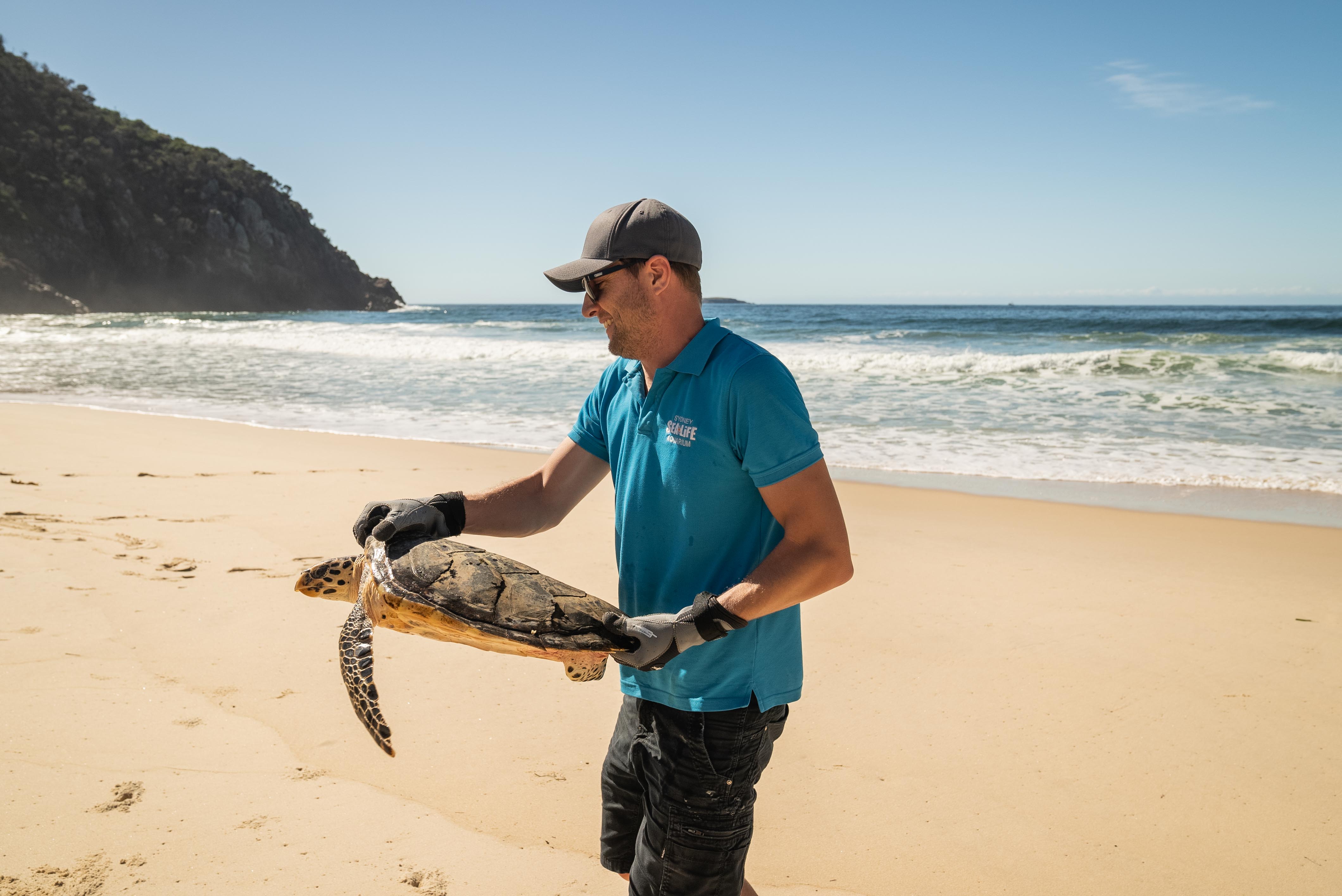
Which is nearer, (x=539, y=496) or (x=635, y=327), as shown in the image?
(x=635, y=327)

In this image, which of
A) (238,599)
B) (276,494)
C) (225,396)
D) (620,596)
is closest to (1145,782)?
(620,596)

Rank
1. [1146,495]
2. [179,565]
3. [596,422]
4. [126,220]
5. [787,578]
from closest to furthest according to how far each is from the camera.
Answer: [787,578]
[596,422]
[179,565]
[1146,495]
[126,220]

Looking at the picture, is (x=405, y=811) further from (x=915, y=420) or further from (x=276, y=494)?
(x=915, y=420)

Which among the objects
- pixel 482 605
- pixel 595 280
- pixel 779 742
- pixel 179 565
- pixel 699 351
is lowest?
pixel 779 742

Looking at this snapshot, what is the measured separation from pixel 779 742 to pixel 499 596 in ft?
5.61

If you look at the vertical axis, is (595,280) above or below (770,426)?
above

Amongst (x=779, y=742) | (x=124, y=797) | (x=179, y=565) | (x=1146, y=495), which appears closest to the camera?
(x=124, y=797)

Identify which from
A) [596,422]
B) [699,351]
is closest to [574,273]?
[699,351]

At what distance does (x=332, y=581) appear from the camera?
7.50 feet

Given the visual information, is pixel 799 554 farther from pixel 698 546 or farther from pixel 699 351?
pixel 699 351

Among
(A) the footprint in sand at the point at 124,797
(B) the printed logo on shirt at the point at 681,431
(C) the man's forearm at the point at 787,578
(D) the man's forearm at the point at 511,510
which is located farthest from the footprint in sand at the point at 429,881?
(B) the printed logo on shirt at the point at 681,431

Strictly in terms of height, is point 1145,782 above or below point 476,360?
below

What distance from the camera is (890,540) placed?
5457 millimetres

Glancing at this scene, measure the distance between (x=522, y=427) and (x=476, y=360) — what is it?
34.5ft
